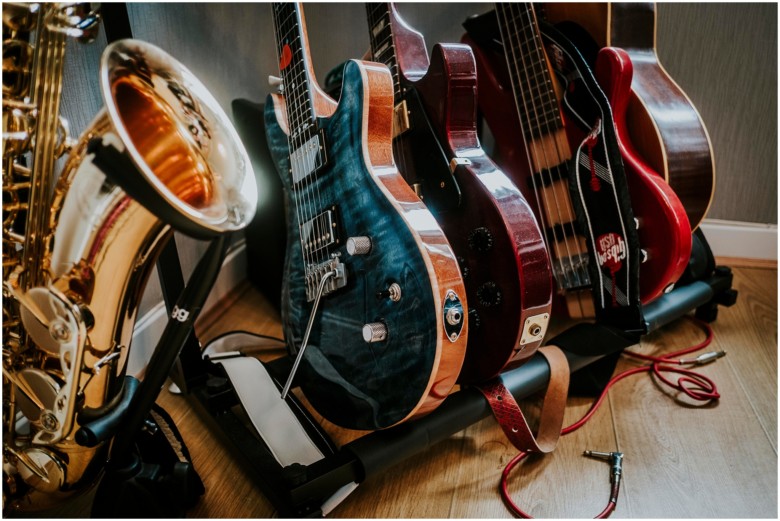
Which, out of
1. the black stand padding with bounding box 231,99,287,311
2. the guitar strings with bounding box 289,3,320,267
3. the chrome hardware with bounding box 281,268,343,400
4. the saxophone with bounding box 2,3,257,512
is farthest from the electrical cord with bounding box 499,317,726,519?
the black stand padding with bounding box 231,99,287,311

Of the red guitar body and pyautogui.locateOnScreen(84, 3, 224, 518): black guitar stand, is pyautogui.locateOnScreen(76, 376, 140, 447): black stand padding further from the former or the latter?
the red guitar body

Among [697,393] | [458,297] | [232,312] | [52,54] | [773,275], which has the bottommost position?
[773,275]

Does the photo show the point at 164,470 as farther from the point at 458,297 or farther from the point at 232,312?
the point at 232,312

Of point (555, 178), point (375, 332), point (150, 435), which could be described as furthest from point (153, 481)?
point (555, 178)

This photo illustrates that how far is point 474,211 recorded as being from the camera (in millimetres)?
903

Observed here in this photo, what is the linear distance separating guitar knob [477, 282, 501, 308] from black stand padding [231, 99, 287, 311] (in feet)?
1.88

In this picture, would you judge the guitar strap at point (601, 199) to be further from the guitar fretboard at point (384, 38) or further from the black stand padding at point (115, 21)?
the black stand padding at point (115, 21)

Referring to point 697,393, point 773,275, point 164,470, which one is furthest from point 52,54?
point 773,275

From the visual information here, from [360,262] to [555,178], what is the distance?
557mm

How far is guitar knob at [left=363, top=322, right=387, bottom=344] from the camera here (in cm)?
76

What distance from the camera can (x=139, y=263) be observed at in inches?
24.6

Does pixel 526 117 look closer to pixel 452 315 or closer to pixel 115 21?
pixel 452 315

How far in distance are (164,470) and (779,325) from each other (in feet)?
4.41

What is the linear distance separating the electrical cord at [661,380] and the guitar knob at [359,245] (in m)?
0.40
